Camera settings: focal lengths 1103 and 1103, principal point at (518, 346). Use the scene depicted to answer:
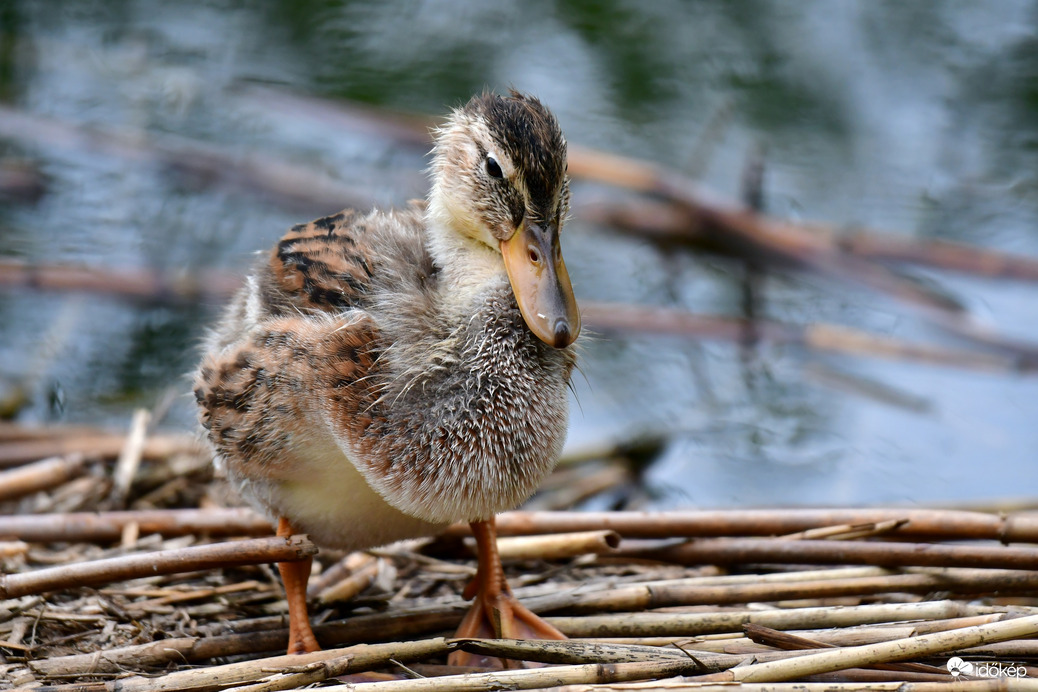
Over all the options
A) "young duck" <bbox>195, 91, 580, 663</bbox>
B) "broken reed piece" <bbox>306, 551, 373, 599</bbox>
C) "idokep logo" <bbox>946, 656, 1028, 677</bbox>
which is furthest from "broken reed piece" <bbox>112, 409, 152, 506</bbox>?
"idokep logo" <bbox>946, 656, 1028, 677</bbox>

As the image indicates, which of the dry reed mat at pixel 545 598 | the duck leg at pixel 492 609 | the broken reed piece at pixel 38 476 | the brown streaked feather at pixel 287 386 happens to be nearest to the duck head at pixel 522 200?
the brown streaked feather at pixel 287 386

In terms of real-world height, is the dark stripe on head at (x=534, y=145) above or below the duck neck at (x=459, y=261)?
above

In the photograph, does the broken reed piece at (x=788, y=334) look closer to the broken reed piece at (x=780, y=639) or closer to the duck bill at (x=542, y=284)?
the duck bill at (x=542, y=284)

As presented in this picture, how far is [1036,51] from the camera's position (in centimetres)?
831

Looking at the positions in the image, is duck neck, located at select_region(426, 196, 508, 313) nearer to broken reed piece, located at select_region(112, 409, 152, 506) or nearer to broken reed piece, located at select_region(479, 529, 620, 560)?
broken reed piece, located at select_region(479, 529, 620, 560)

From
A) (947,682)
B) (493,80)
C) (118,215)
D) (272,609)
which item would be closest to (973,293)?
(493,80)

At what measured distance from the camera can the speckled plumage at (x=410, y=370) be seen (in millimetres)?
3176

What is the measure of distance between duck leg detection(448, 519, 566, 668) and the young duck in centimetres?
1

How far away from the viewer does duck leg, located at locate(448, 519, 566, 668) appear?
3.53 metres

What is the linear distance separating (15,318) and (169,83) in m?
2.69

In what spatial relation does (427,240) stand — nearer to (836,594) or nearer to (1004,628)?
(836,594)

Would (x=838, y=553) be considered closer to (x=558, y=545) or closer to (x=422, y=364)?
(x=558, y=545)

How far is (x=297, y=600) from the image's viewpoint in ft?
11.6

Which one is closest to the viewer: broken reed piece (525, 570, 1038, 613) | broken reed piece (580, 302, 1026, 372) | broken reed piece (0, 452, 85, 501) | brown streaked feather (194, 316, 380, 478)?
brown streaked feather (194, 316, 380, 478)
